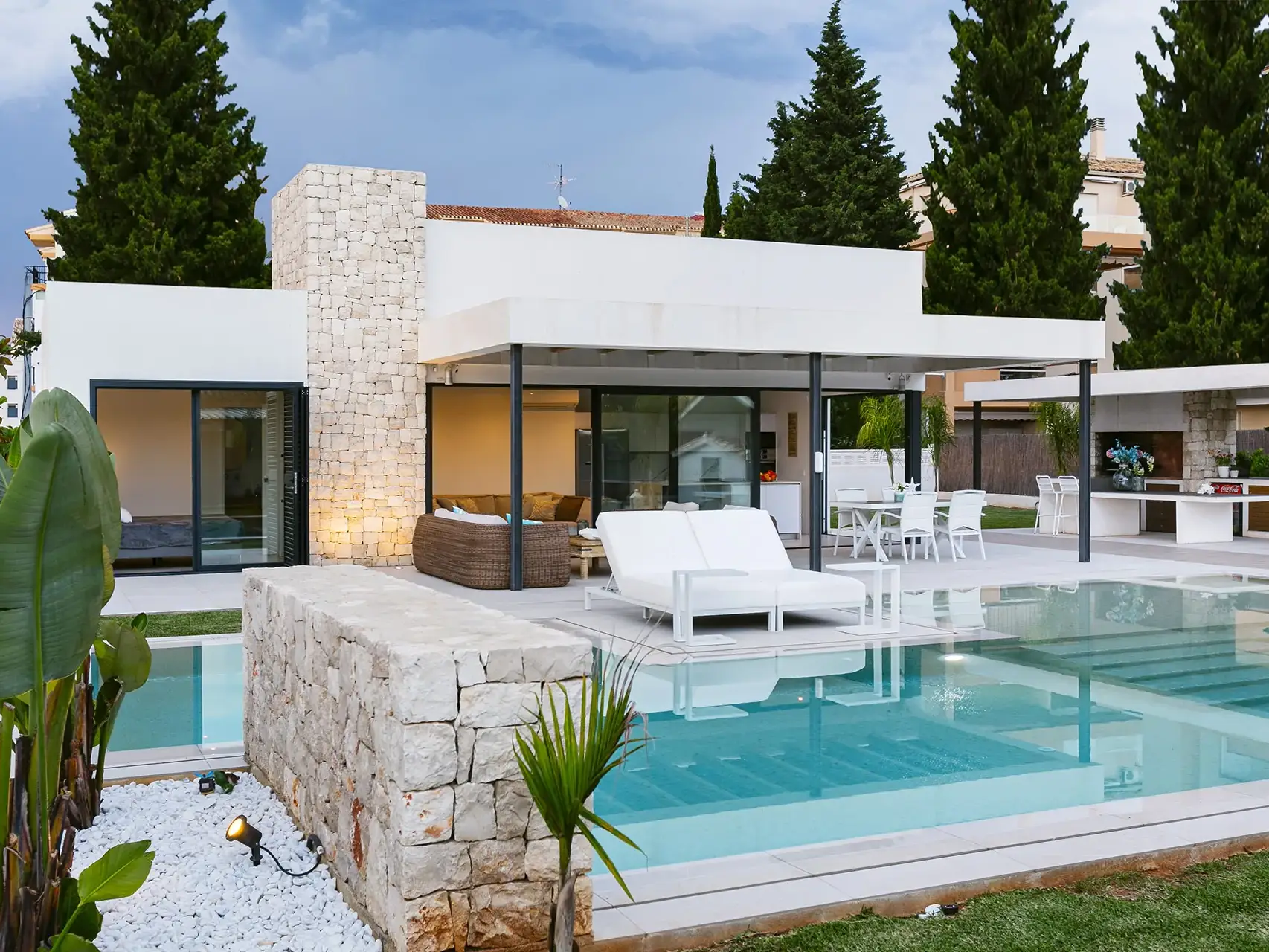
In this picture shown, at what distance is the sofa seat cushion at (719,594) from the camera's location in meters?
10.6

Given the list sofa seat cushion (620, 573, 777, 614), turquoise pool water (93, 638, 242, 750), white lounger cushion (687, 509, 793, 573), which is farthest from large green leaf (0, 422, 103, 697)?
white lounger cushion (687, 509, 793, 573)

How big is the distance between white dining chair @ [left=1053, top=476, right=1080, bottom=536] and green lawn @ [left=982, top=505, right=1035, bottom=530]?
1.71 meters

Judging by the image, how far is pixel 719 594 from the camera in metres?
10.7

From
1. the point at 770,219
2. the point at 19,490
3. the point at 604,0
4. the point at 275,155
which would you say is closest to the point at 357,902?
the point at 19,490

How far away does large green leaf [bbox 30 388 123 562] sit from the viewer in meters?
3.96

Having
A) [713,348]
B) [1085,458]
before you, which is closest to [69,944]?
[713,348]

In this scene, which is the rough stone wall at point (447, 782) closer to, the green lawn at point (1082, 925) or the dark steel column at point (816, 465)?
the green lawn at point (1082, 925)

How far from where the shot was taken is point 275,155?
76688 millimetres

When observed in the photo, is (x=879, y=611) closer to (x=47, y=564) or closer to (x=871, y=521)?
(x=871, y=521)

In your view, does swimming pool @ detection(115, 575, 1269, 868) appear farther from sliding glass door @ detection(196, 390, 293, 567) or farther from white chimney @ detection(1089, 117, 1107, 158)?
white chimney @ detection(1089, 117, 1107, 158)

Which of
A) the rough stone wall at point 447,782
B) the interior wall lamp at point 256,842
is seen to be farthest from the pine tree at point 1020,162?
the rough stone wall at point 447,782

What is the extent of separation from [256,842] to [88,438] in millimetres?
1681

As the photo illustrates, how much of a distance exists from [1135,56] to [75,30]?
71.1ft

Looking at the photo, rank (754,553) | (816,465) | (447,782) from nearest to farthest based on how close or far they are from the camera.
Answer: (447,782), (754,553), (816,465)
